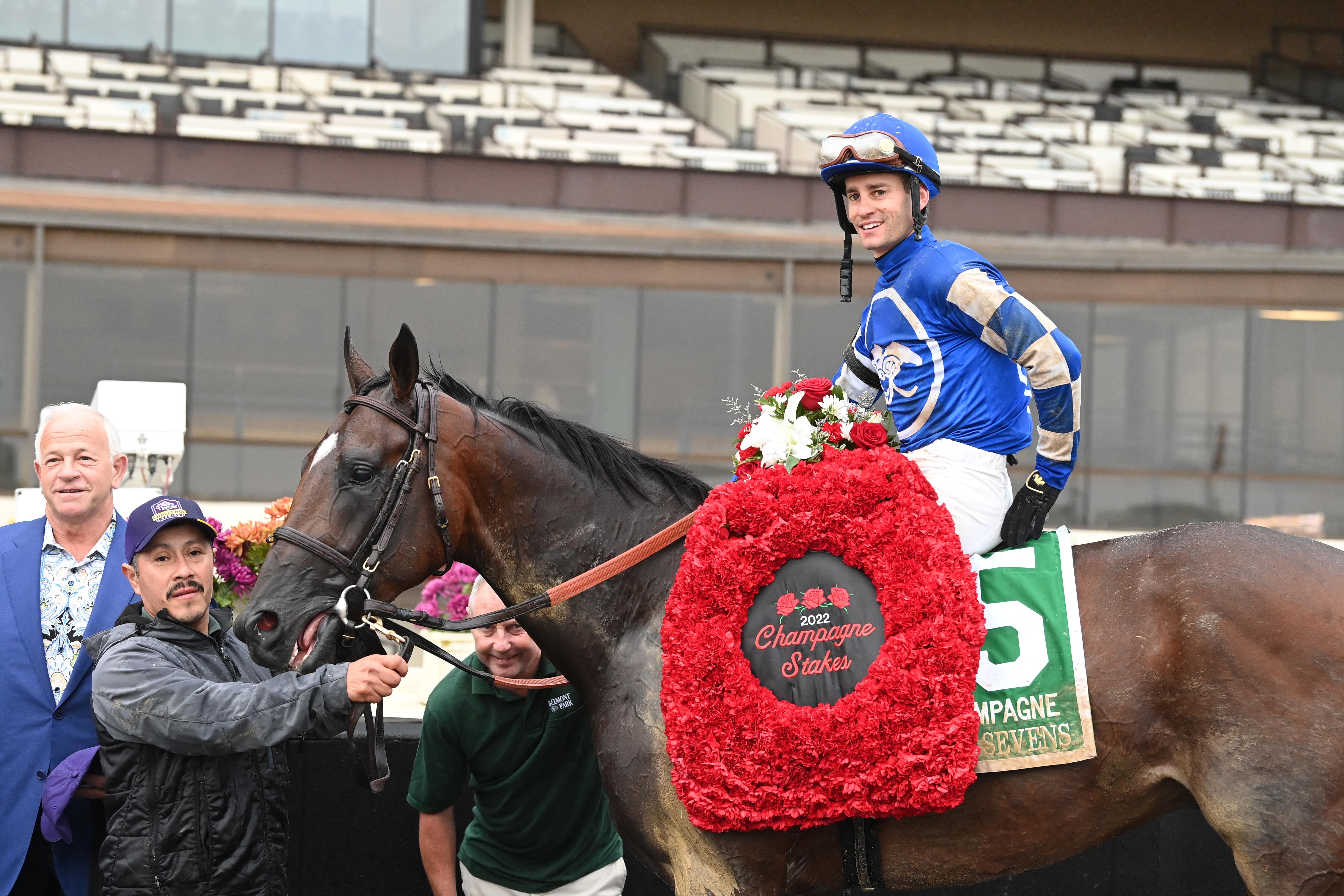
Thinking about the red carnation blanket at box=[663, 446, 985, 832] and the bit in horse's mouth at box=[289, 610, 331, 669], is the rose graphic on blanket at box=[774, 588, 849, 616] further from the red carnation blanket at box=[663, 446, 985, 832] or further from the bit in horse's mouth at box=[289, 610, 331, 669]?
the bit in horse's mouth at box=[289, 610, 331, 669]

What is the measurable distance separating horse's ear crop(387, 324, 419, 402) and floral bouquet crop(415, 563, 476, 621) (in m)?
2.93

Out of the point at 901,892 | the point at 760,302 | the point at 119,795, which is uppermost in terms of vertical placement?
the point at 760,302

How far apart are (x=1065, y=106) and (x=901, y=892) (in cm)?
2426

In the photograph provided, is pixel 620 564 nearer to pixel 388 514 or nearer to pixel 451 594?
pixel 388 514

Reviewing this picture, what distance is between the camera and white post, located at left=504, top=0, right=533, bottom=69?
2417 centimetres

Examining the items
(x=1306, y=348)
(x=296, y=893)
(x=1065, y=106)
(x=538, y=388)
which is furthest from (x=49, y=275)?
(x=1065, y=106)

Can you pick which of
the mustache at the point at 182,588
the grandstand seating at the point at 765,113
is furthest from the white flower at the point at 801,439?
the grandstand seating at the point at 765,113

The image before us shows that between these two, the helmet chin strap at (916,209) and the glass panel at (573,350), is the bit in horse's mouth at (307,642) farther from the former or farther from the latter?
the glass panel at (573,350)

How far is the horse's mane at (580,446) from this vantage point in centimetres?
314

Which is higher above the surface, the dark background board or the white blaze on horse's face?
the white blaze on horse's face

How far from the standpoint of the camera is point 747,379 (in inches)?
681

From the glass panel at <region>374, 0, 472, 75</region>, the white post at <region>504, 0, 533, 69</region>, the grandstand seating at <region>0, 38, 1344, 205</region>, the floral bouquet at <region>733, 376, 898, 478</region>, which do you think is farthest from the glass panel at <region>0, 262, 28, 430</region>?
Answer: the floral bouquet at <region>733, 376, 898, 478</region>

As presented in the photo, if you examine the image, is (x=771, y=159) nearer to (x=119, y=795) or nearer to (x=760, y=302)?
(x=760, y=302)

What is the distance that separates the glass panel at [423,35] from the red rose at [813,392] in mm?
21030
